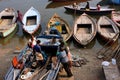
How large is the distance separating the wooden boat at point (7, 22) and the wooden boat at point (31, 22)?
87cm

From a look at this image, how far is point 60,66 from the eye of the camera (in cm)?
1364

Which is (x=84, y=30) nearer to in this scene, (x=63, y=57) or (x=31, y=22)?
(x=31, y=22)

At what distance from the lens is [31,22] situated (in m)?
21.0

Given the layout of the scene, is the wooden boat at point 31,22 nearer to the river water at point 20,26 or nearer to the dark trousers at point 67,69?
the river water at point 20,26

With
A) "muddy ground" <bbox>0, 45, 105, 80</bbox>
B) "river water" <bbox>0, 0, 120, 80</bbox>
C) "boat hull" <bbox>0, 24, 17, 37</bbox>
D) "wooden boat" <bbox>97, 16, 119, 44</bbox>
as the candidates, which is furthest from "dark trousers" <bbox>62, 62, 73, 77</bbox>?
"boat hull" <bbox>0, 24, 17, 37</bbox>

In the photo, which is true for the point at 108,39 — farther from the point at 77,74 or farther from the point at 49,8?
the point at 49,8

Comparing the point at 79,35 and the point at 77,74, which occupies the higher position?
the point at 79,35

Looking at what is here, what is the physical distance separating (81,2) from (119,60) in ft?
45.6

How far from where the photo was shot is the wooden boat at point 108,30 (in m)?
17.6

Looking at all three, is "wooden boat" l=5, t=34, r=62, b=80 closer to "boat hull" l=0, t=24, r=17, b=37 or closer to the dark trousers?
the dark trousers

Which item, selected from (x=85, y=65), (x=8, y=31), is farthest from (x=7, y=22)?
(x=85, y=65)

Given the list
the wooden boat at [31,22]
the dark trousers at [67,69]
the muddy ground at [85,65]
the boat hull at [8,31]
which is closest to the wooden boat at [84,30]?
the muddy ground at [85,65]

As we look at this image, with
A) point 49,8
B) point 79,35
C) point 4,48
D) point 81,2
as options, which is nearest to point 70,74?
point 79,35

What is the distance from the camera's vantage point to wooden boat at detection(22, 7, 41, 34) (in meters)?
19.6
